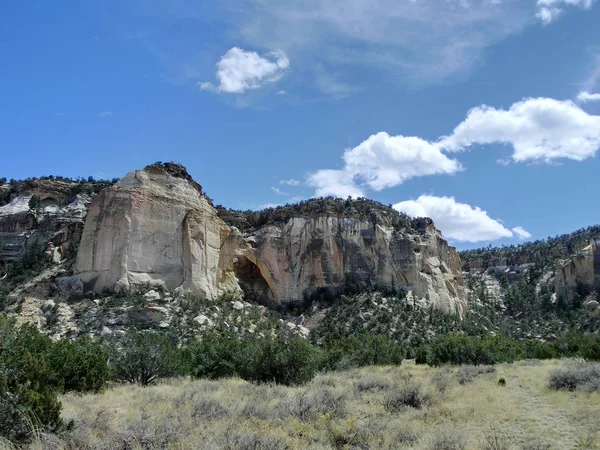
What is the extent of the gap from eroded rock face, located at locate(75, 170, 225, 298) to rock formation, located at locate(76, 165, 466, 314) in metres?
0.10

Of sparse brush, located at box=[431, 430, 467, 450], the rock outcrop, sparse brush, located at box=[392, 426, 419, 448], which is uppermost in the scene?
the rock outcrop

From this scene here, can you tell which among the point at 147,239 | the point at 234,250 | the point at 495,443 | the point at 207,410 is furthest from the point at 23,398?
the point at 234,250

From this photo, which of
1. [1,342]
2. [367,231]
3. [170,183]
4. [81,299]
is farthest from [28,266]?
[1,342]

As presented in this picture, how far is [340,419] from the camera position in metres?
12.2

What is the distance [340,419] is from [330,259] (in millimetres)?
48350

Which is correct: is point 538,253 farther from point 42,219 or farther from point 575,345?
point 42,219

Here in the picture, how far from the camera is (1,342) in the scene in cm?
1037

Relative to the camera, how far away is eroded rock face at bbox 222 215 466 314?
2345 inches

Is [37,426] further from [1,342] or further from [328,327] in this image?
[328,327]

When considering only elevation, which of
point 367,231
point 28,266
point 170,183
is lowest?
point 28,266

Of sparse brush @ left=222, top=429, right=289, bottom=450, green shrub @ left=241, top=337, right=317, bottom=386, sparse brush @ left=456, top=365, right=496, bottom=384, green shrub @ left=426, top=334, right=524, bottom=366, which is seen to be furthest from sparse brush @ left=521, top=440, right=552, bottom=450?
green shrub @ left=426, top=334, right=524, bottom=366

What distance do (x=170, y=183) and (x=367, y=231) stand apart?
25.2 m

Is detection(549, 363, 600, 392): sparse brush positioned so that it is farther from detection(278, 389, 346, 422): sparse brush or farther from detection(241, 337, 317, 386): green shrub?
detection(241, 337, 317, 386): green shrub

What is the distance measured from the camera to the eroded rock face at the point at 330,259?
59.6m
